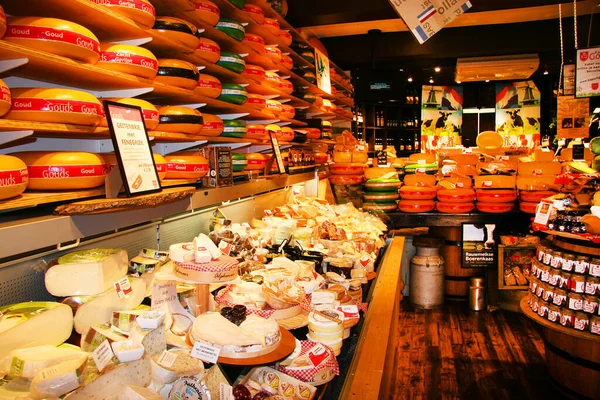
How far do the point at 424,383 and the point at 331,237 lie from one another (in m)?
1.60

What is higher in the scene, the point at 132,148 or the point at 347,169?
the point at 132,148

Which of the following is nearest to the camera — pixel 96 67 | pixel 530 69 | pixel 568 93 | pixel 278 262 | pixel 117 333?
pixel 117 333

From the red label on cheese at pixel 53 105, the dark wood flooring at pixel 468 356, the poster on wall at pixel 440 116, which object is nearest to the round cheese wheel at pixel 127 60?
the red label on cheese at pixel 53 105

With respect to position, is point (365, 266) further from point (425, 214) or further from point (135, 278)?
point (425, 214)

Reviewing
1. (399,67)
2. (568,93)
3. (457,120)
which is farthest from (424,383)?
(457,120)

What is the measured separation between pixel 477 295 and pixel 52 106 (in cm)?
528

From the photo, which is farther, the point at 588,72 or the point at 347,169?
the point at 347,169

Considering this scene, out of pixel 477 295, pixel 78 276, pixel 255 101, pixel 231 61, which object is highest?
pixel 231 61

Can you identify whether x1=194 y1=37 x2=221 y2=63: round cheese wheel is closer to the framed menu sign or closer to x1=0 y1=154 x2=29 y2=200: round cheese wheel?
the framed menu sign

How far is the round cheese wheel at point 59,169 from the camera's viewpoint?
1.53 metres

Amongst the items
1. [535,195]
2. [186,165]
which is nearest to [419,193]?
[535,195]

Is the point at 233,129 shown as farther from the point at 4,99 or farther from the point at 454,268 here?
the point at 454,268

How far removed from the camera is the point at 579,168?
404cm

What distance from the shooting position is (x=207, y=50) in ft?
8.84
